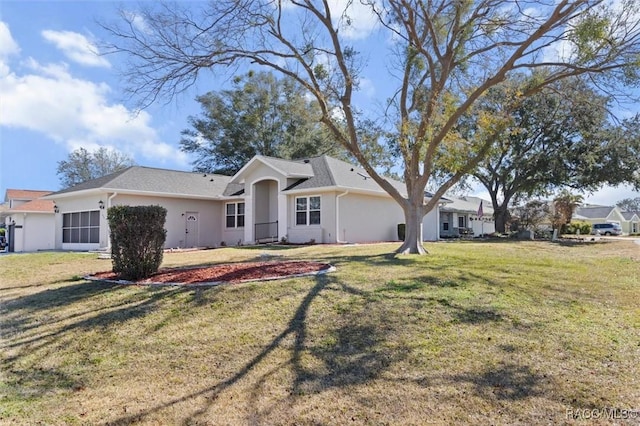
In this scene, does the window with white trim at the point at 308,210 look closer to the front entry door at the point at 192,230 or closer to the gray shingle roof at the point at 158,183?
the gray shingle roof at the point at 158,183

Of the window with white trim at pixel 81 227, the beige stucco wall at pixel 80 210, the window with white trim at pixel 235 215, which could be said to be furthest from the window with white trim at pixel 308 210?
the window with white trim at pixel 81 227

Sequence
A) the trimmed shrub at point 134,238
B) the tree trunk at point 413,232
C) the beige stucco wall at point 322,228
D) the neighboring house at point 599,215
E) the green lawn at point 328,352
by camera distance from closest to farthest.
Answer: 1. the green lawn at point 328,352
2. the trimmed shrub at point 134,238
3. the tree trunk at point 413,232
4. the beige stucco wall at point 322,228
5. the neighboring house at point 599,215

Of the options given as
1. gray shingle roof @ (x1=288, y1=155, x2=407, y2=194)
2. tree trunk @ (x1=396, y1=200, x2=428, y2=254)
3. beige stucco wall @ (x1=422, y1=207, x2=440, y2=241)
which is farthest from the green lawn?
beige stucco wall @ (x1=422, y1=207, x2=440, y2=241)

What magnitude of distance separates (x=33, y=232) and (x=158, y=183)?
9.74 m

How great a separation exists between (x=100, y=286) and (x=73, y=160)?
50.0 meters

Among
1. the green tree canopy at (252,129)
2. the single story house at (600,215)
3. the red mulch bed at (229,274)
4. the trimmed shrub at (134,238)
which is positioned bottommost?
the red mulch bed at (229,274)

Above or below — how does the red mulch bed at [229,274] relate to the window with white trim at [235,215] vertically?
below

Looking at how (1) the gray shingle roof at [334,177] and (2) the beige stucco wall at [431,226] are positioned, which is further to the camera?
(2) the beige stucco wall at [431,226]

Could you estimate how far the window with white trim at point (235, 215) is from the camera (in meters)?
24.8

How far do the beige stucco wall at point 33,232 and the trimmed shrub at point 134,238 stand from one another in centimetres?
1928

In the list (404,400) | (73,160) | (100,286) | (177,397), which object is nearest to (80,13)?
(100,286)

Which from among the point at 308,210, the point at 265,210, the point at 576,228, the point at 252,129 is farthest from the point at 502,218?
the point at 252,129

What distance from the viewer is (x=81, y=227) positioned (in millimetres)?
22641

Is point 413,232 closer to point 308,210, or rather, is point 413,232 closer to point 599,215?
point 308,210
